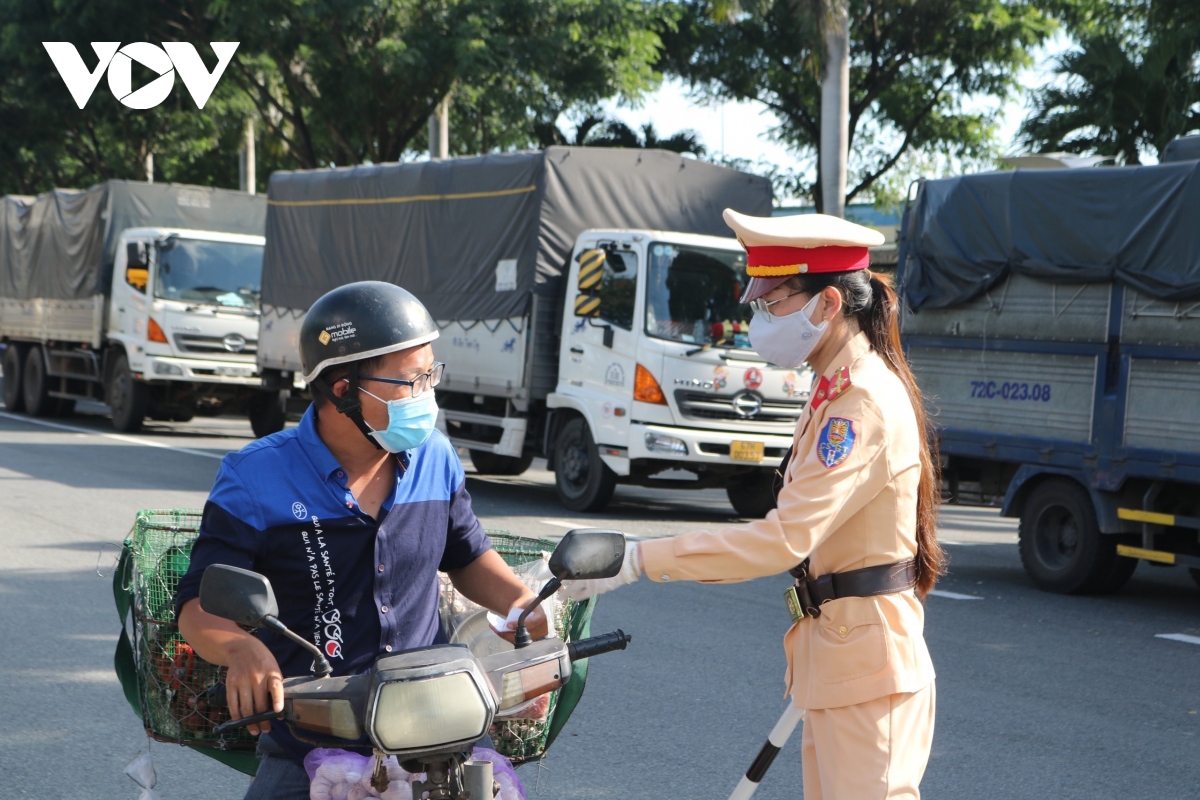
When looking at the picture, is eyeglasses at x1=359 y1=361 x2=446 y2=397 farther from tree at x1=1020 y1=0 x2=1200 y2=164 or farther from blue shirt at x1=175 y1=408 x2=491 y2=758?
tree at x1=1020 y1=0 x2=1200 y2=164

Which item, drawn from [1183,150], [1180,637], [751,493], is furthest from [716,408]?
[1180,637]

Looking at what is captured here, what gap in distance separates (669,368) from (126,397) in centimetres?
1002

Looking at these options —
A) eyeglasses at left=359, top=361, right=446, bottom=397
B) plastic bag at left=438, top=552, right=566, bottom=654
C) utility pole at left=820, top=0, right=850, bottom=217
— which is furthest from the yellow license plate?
utility pole at left=820, top=0, right=850, bottom=217

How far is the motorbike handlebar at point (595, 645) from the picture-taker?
2.49 metres

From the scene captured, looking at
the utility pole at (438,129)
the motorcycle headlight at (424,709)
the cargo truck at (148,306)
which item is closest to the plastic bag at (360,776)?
the motorcycle headlight at (424,709)

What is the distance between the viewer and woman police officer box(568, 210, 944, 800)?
2.63m

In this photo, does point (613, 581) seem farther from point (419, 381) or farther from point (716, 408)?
point (716, 408)

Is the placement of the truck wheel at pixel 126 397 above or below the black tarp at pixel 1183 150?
below

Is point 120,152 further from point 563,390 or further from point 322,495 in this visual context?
point 322,495

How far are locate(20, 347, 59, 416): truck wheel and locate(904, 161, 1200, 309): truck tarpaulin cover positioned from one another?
15.8 metres

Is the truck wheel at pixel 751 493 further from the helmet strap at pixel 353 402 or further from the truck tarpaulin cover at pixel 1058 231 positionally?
the helmet strap at pixel 353 402

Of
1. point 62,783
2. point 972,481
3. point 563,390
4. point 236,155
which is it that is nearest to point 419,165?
point 563,390

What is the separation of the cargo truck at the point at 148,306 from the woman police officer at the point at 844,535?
16050 mm

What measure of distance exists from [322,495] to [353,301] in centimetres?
36
